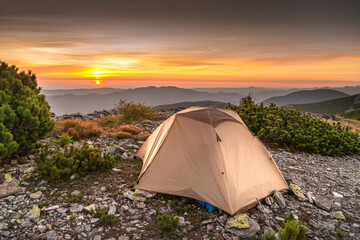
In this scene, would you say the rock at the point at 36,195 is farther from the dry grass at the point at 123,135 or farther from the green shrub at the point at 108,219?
the dry grass at the point at 123,135

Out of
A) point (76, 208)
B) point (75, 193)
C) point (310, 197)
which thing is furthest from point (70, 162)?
point (310, 197)

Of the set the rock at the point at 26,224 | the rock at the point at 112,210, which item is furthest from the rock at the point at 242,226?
the rock at the point at 26,224

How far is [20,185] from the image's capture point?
6344 millimetres

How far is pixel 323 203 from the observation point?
637 cm

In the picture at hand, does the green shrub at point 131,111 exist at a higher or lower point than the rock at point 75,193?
higher

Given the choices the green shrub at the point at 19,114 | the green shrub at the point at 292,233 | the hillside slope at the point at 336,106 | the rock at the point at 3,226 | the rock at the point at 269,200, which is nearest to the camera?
the green shrub at the point at 292,233

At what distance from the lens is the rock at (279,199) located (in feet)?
19.8

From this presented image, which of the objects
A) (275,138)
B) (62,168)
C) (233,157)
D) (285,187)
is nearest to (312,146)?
(275,138)

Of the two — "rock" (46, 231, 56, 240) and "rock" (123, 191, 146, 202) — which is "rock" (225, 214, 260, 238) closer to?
"rock" (123, 191, 146, 202)

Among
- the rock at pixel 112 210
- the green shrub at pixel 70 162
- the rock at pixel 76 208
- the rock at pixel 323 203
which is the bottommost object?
the rock at pixel 323 203

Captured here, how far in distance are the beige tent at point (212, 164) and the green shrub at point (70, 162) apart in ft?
6.44

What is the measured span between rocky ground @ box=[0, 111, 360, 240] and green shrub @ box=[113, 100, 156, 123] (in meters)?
9.11

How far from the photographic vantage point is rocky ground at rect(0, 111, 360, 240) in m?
4.86

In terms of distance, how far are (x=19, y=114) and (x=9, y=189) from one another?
2.52 meters
